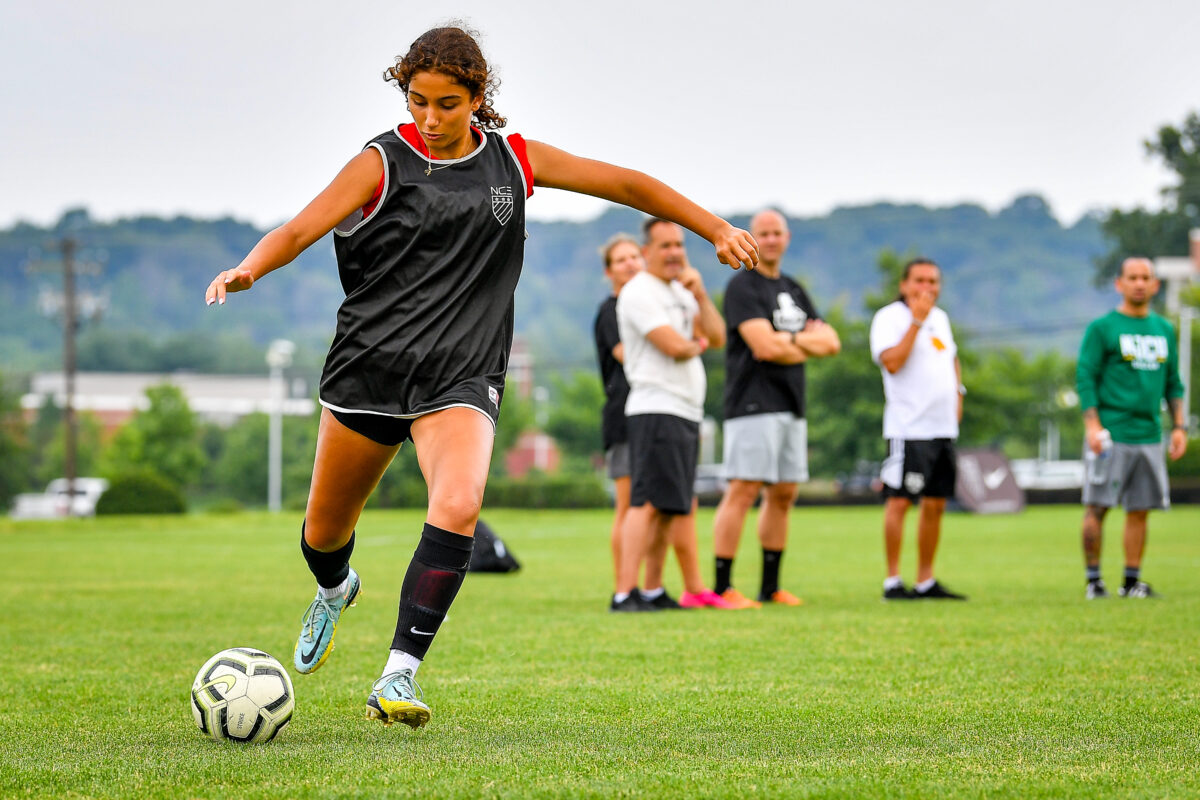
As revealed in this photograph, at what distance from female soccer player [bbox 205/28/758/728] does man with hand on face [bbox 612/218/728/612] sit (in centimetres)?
412

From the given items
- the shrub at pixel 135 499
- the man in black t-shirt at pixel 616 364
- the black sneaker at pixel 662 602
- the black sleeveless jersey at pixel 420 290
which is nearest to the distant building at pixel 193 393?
the shrub at pixel 135 499

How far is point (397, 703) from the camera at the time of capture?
3.90 meters

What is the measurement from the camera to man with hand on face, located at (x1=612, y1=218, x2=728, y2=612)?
8586 mm

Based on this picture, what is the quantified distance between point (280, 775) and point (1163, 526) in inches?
913

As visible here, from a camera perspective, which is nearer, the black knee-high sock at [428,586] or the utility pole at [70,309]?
the black knee-high sock at [428,586]

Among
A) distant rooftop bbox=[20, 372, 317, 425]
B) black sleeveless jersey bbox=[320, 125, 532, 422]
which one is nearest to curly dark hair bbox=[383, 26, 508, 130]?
black sleeveless jersey bbox=[320, 125, 532, 422]

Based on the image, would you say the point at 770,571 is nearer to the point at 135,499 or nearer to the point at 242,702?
the point at 242,702

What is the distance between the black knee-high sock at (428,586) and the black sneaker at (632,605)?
15.3ft

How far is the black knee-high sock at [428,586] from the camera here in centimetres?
410

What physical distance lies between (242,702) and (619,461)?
5.66 metres

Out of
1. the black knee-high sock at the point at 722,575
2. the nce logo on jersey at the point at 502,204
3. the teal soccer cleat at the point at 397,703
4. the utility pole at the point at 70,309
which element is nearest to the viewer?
the teal soccer cleat at the point at 397,703

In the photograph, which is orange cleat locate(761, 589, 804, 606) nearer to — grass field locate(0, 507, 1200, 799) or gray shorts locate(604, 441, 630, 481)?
grass field locate(0, 507, 1200, 799)

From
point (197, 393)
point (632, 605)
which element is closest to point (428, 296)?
point (632, 605)

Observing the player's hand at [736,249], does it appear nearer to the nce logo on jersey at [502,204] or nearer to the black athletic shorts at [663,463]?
the nce logo on jersey at [502,204]
